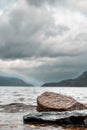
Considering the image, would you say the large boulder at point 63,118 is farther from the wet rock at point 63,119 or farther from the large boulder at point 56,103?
the large boulder at point 56,103

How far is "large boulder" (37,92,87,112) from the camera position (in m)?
28.0

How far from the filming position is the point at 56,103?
28.9m

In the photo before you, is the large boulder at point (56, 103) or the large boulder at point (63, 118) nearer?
the large boulder at point (63, 118)


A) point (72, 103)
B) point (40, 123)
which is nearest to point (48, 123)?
point (40, 123)

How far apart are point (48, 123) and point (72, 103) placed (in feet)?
20.3

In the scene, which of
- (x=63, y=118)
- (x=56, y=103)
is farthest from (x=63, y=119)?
(x=56, y=103)

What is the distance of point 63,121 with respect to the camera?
75.3ft

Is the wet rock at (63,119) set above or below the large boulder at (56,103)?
below

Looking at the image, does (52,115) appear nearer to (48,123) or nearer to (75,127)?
(48,123)

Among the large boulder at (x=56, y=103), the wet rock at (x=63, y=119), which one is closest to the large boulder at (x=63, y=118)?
the wet rock at (x=63, y=119)

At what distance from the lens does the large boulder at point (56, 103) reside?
91.8 ft

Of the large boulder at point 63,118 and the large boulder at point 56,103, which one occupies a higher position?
the large boulder at point 56,103

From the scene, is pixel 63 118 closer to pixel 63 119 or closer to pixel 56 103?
pixel 63 119

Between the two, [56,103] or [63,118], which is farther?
[56,103]
